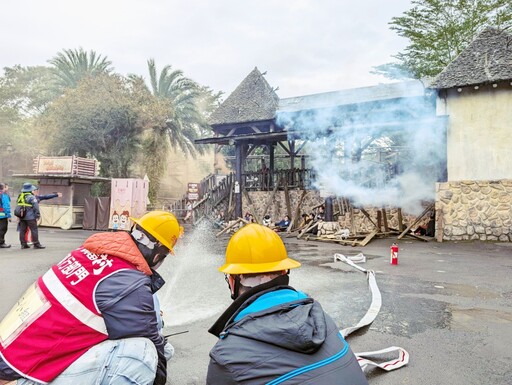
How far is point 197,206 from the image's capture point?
2277cm

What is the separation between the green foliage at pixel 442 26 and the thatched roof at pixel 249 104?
8.37 m

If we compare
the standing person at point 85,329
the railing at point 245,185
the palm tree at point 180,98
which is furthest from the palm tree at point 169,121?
the standing person at point 85,329

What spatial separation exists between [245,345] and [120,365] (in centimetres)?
101

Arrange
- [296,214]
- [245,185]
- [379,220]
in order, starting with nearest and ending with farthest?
[379,220] < [296,214] < [245,185]

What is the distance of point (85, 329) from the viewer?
211 cm

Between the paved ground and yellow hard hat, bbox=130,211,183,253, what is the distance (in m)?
1.62

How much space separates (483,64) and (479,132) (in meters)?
2.38

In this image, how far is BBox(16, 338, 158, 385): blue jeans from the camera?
2086 millimetres

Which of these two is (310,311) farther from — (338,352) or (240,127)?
(240,127)

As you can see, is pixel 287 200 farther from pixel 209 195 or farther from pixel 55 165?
pixel 55 165

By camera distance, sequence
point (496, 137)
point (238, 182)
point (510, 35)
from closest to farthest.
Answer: point (496, 137)
point (510, 35)
point (238, 182)

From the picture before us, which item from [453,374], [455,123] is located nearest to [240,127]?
[455,123]

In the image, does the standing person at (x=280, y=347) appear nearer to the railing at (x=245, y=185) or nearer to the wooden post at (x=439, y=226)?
the wooden post at (x=439, y=226)

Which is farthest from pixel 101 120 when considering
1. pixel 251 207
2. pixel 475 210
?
pixel 475 210
